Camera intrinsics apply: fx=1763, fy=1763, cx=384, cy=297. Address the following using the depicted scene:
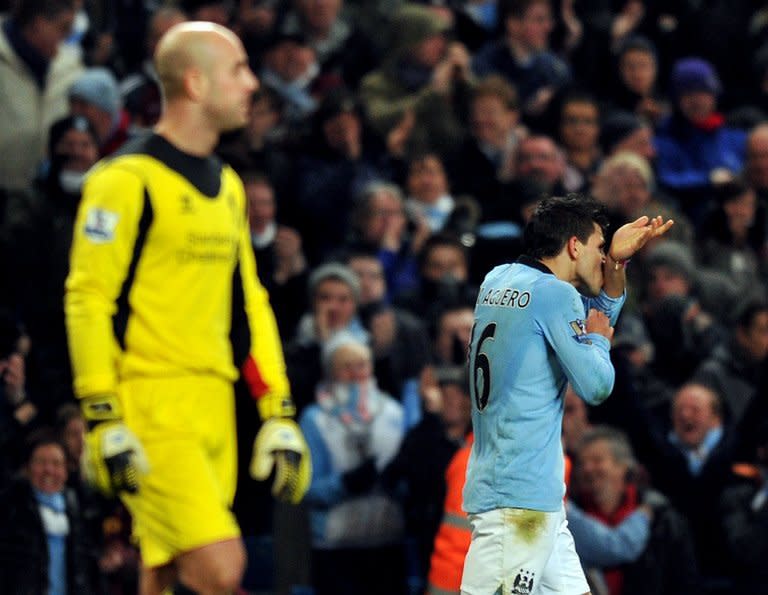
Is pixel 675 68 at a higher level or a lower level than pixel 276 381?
higher

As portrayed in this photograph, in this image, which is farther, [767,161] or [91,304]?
[767,161]

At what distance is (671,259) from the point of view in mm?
10648

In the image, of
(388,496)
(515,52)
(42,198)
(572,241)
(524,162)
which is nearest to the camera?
(572,241)

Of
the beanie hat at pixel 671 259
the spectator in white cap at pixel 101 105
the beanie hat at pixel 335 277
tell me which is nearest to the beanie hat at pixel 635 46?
the beanie hat at pixel 671 259

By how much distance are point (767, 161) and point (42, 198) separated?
4.97 meters

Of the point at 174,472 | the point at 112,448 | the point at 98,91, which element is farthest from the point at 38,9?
the point at 112,448

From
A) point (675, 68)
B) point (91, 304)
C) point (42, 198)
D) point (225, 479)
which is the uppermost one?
point (675, 68)

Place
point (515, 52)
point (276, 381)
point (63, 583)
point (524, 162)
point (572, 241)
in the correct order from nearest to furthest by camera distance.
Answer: point (572, 241)
point (276, 381)
point (63, 583)
point (524, 162)
point (515, 52)

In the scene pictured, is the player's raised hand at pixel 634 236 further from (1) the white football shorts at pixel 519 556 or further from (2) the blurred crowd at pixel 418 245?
(2) the blurred crowd at pixel 418 245

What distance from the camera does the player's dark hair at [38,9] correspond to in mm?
Result: 11172

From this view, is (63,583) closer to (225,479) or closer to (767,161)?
(225,479)

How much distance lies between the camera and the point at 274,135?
1191 centimetres

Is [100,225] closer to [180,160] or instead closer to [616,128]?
[180,160]

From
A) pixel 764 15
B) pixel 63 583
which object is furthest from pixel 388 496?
pixel 764 15
